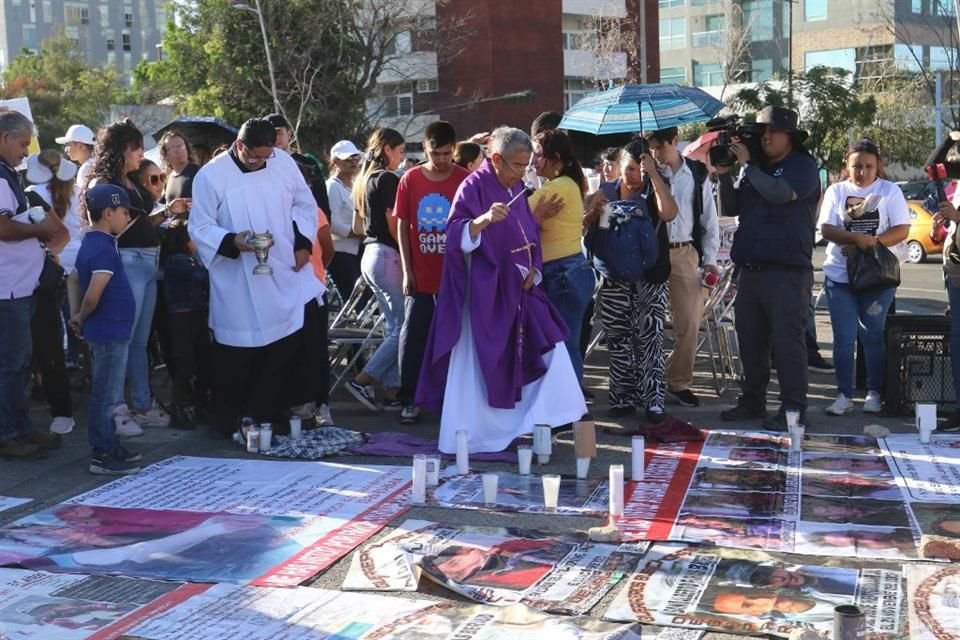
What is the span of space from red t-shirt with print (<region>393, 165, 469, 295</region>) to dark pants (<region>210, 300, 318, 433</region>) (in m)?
0.75

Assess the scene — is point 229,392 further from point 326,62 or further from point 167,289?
point 326,62

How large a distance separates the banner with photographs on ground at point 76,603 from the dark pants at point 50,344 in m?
3.01

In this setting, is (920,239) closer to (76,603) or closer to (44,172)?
(44,172)

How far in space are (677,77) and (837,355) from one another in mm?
61709

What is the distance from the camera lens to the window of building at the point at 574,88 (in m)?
55.2

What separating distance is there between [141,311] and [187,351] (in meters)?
0.39

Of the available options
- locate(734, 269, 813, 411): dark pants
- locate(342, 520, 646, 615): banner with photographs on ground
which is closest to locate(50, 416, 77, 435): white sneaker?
locate(342, 520, 646, 615): banner with photographs on ground

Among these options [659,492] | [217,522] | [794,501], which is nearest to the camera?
[217,522]

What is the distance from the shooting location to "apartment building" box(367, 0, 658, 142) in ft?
160

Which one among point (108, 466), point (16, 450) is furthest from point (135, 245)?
point (108, 466)

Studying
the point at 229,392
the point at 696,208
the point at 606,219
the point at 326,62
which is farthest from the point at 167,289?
the point at 326,62

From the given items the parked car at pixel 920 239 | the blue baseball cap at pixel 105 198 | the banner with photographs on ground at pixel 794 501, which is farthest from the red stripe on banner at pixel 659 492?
the parked car at pixel 920 239

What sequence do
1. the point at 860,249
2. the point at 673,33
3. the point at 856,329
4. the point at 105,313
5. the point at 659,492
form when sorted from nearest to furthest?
the point at 659,492 → the point at 105,313 → the point at 860,249 → the point at 856,329 → the point at 673,33

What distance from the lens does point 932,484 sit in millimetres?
6051
